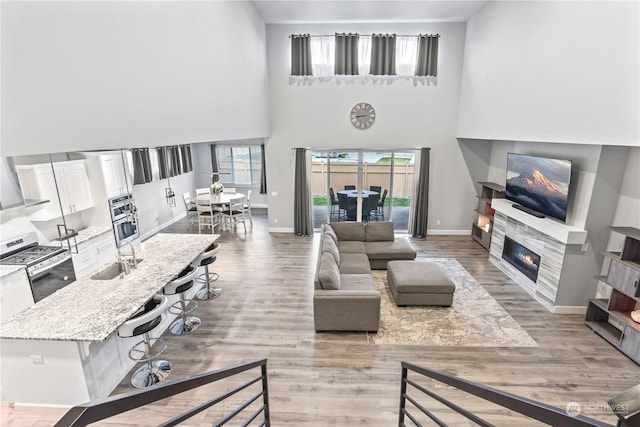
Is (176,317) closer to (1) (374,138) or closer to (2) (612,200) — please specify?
(1) (374,138)

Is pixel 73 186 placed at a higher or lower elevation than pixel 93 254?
higher

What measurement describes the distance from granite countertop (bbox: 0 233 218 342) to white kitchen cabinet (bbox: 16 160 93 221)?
65.5 inches

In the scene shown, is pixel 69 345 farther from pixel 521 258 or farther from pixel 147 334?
pixel 521 258

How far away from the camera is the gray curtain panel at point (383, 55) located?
7.49 m

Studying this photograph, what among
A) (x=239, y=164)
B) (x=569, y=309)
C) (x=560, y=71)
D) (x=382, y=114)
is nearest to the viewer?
(x=560, y=71)

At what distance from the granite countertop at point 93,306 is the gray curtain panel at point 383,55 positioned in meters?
6.22

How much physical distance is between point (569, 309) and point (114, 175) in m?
8.51

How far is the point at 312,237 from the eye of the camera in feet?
28.0

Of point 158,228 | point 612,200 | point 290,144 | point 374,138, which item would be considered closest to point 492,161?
point 374,138

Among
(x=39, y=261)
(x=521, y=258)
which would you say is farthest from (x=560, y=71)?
(x=39, y=261)

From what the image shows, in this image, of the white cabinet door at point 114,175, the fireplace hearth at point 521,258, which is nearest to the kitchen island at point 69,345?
the white cabinet door at point 114,175

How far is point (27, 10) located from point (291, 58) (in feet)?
20.5

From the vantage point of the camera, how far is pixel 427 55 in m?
7.55

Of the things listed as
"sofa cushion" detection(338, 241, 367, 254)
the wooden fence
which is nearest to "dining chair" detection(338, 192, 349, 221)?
the wooden fence
